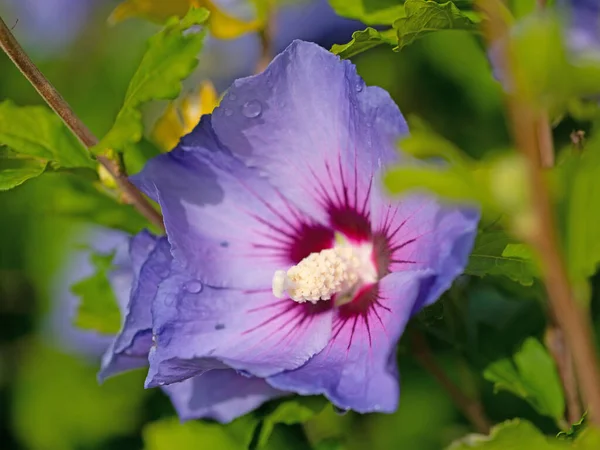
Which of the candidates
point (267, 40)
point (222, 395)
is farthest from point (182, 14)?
point (222, 395)

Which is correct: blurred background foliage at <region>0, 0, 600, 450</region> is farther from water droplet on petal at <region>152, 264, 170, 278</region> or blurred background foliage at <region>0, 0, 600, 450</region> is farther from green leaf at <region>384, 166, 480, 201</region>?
green leaf at <region>384, 166, 480, 201</region>

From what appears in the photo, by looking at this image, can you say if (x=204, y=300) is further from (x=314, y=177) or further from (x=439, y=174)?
(x=439, y=174)

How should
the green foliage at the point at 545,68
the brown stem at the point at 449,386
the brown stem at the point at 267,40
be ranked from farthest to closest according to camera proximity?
1. the brown stem at the point at 267,40
2. the brown stem at the point at 449,386
3. the green foliage at the point at 545,68

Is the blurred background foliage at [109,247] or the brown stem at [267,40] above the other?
the brown stem at [267,40]

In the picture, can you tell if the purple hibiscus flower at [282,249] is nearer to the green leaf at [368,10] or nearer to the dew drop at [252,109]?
the dew drop at [252,109]

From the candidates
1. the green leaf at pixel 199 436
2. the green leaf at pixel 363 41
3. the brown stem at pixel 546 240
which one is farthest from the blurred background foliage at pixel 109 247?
the brown stem at pixel 546 240

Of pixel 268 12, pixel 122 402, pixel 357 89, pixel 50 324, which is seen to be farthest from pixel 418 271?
pixel 50 324

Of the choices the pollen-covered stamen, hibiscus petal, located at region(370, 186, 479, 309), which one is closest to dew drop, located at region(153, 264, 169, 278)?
the pollen-covered stamen
